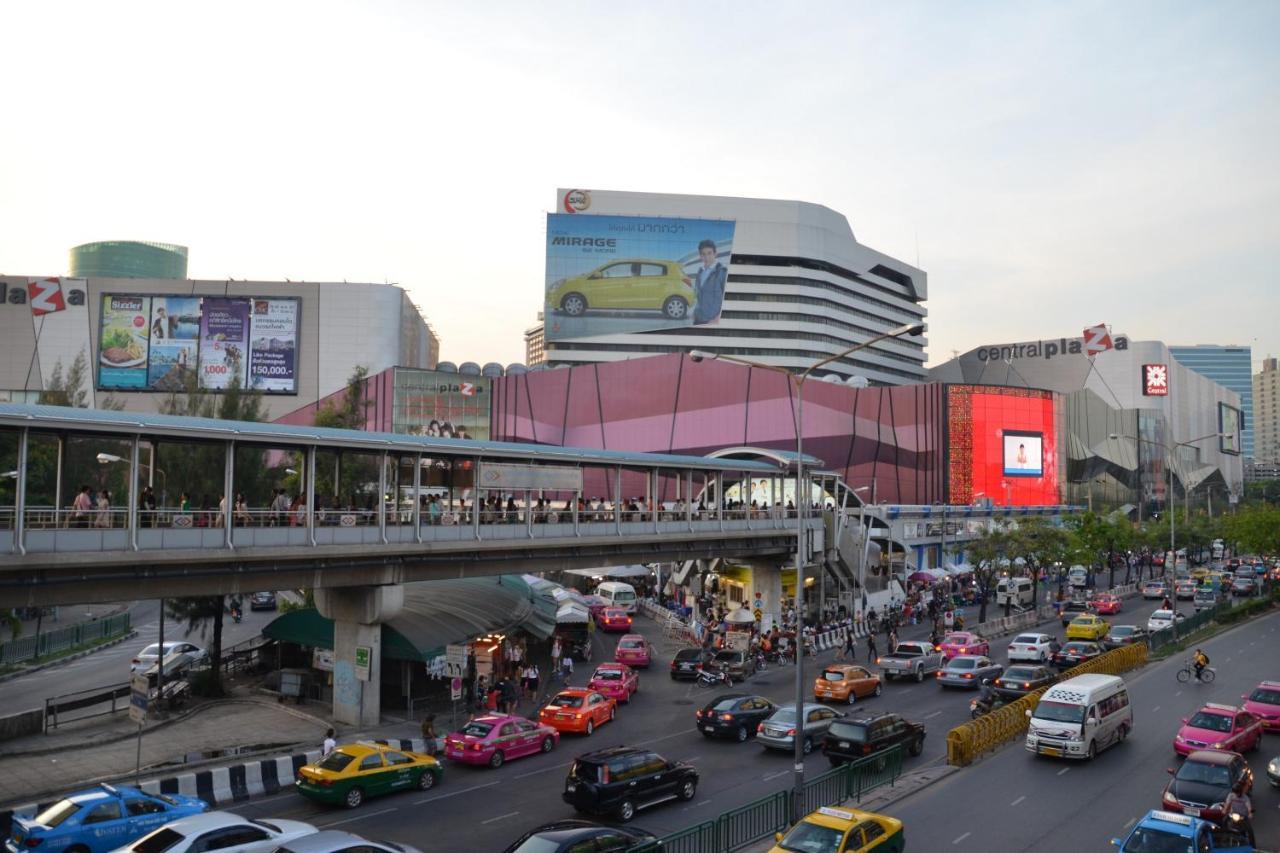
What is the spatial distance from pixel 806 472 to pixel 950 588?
2136 centimetres

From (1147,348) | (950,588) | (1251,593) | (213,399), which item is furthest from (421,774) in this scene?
(1147,348)

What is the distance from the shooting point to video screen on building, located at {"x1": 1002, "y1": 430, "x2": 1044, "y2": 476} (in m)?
100

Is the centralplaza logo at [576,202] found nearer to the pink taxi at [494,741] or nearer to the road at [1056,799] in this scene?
the road at [1056,799]

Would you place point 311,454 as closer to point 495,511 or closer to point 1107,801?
point 495,511

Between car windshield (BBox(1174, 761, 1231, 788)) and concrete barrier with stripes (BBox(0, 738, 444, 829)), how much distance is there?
20122 millimetres

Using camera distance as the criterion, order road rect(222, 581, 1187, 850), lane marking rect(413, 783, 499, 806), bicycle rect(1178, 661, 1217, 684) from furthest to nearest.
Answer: bicycle rect(1178, 661, 1217, 684)
lane marking rect(413, 783, 499, 806)
road rect(222, 581, 1187, 850)

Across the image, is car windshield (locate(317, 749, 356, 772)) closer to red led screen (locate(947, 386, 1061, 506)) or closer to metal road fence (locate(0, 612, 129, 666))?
metal road fence (locate(0, 612, 129, 666))

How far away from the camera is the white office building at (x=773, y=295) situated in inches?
5881

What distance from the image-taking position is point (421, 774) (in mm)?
22672

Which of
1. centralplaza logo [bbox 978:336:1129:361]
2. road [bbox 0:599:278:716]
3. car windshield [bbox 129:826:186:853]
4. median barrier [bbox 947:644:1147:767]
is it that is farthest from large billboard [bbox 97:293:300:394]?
centralplaza logo [bbox 978:336:1129:361]

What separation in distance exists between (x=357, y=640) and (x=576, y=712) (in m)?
7.27

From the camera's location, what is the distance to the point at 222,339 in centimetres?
12069

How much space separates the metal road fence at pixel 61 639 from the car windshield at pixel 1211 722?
46.8 m

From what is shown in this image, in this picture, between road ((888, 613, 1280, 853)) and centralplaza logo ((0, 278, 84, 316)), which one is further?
centralplaza logo ((0, 278, 84, 316))
